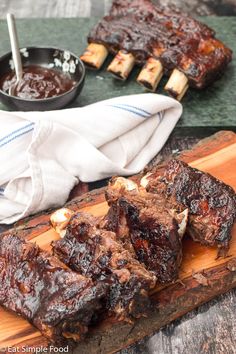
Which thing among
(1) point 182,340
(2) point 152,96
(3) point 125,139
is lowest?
(1) point 182,340

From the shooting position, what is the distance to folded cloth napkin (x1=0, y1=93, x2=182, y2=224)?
452cm

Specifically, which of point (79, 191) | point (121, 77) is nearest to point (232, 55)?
point (121, 77)

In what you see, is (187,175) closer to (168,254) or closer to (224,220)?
(224,220)

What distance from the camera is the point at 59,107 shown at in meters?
5.06

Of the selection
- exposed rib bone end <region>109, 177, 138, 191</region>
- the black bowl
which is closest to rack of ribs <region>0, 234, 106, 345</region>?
exposed rib bone end <region>109, 177, 138, 191</region>

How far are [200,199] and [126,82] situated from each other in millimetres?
2174

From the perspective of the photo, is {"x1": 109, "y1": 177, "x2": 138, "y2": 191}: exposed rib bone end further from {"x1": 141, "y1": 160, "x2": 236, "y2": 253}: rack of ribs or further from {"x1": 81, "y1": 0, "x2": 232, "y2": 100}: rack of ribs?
{"x1": 81, "y1": 0, "x2": 232, "y2": 100}: rack of ribs

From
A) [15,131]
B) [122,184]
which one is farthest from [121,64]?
[122,184]

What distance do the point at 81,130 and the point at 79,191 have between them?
0.50 m

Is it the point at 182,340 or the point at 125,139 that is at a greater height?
the point at 125,139

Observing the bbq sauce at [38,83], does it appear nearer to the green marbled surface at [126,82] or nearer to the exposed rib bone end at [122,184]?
the green marbled surface at [126,82]

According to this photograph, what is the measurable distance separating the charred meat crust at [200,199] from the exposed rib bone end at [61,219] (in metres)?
0.59

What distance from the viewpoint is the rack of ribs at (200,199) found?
3.88 m

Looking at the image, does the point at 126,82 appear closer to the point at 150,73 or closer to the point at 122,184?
the point at 150,73
